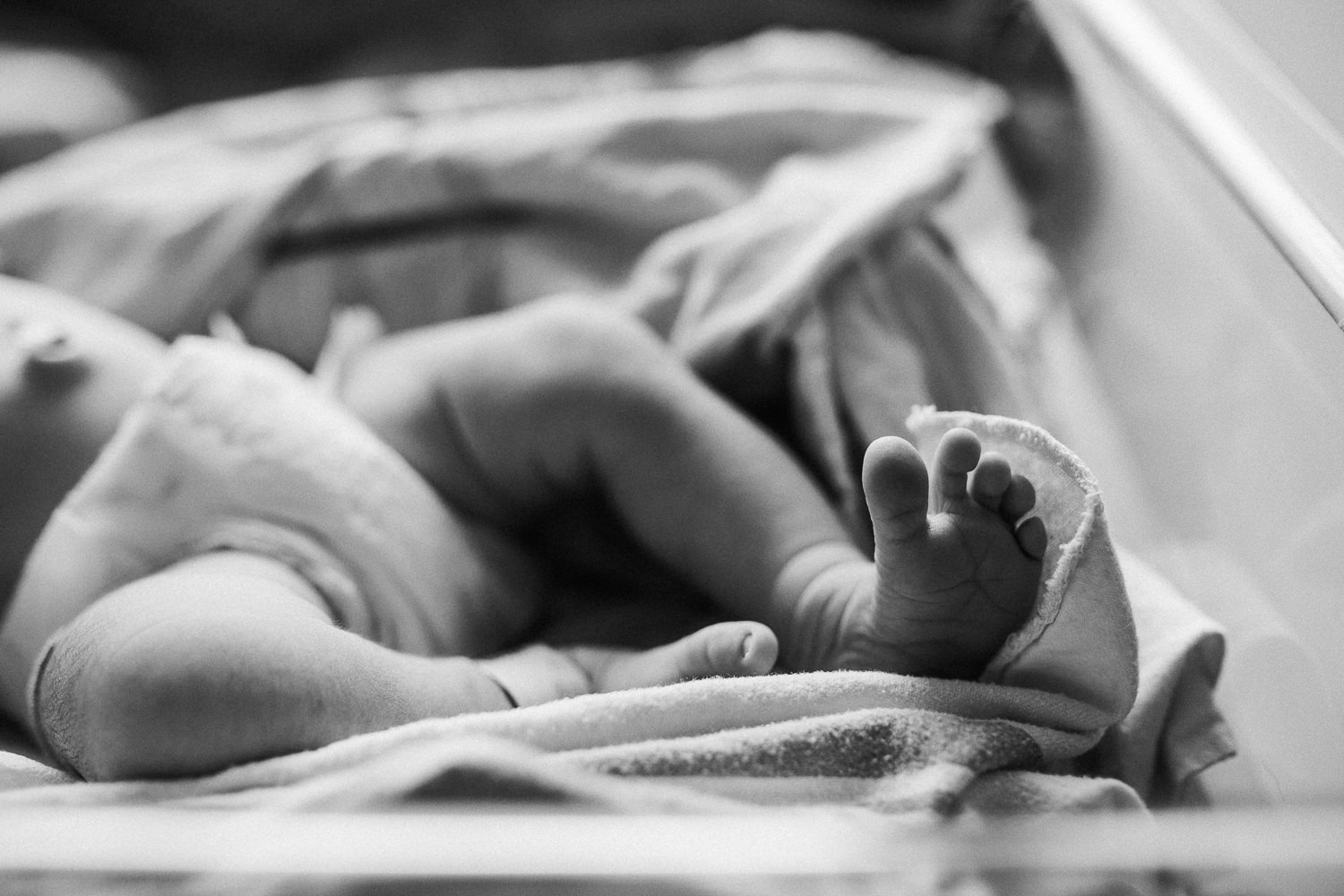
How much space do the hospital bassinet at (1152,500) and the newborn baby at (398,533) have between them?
92 mm

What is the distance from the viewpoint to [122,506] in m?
0.67

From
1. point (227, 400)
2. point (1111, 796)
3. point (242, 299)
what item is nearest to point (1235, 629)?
point (1111, 796)

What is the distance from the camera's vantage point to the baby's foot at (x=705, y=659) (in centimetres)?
55

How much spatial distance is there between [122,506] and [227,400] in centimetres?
9

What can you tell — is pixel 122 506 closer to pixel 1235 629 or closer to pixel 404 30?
pixel 1235 629

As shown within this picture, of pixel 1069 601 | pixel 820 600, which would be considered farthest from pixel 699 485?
pixel 1069 601

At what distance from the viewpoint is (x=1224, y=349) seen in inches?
27.7

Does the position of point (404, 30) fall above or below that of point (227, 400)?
above

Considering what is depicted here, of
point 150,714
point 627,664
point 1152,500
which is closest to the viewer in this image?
point 150,714

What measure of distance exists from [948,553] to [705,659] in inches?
5.2

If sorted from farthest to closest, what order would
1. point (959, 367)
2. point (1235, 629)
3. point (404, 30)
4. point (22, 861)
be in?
1. point (404, 30)
2. point (959, 367)
3. point (1235, 629)
4. point (22, 861)

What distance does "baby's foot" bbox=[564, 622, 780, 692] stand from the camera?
0.55m

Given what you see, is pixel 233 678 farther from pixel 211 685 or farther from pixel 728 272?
pixel 728 272

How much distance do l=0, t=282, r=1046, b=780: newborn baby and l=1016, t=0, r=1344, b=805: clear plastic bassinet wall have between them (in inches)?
6.5
